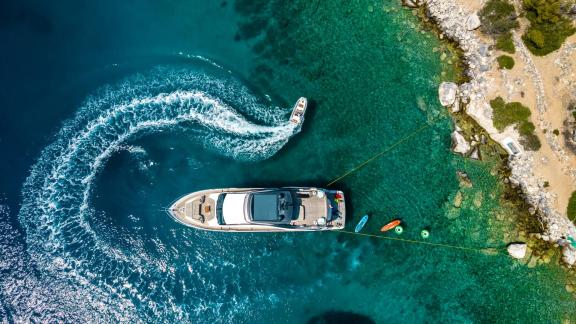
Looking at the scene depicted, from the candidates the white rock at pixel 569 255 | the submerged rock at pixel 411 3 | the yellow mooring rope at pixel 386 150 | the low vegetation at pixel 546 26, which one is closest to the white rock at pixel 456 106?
the yellow mooring rope at pixel 386 150

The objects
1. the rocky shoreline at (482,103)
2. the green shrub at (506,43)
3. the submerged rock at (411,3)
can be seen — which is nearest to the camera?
the rocky shoreline at (482,103)

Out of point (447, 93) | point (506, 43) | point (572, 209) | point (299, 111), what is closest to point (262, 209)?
point (299, 111)

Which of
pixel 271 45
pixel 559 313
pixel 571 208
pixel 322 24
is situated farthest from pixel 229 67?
pixel 559 313

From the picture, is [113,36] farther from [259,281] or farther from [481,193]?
[481,193]

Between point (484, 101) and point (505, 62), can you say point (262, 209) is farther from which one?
point (505, 62)

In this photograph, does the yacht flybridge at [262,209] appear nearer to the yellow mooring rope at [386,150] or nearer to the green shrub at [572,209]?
the yellow mooring rope at [386,150]

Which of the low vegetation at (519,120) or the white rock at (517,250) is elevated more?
the low vegetation at (519,120)

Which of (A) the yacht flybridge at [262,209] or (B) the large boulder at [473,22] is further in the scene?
(B) the large boulder at [473,22]
